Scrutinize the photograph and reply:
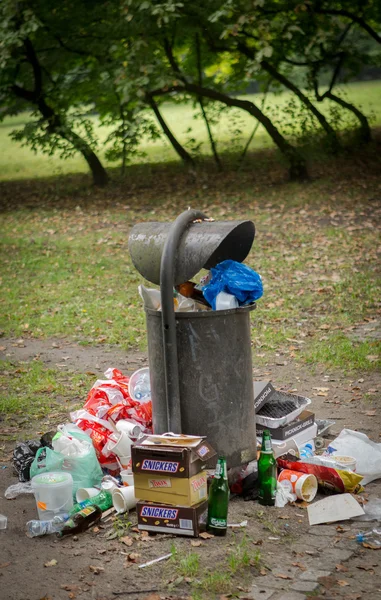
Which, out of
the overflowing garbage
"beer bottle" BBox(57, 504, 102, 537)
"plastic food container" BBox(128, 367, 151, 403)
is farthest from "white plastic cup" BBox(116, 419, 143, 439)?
"beer bottle" BBox(57, 504, 102, 537)

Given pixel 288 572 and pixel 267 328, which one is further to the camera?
pixel 267 328

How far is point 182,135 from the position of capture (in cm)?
2675

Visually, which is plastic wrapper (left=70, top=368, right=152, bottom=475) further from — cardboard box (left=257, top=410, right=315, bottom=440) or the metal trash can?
cardboard box (left=257, top=410, right=315, bottom=440)

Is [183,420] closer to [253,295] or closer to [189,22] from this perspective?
[253,295]

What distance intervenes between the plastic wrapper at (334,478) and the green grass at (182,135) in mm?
13040

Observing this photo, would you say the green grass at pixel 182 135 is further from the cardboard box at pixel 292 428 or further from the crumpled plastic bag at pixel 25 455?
the crumpled plastic bag at pixel 25 455

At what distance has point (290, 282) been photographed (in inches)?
403

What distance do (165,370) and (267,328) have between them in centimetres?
397

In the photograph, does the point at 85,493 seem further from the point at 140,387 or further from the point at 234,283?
the point at 234,283

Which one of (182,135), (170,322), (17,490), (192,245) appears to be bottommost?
(17,490)

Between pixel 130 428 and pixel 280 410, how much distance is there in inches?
42.1

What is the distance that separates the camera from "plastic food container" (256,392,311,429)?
16.7ft

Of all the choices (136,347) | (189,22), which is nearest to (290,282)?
(136,347)

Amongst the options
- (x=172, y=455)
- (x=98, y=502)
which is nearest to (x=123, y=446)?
→ (x=98, y=502)
